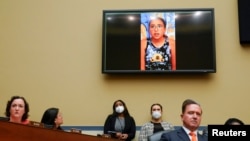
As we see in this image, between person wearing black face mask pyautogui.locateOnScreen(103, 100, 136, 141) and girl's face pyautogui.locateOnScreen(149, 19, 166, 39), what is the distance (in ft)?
3.89

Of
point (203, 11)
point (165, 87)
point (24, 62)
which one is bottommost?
point (165, 87)

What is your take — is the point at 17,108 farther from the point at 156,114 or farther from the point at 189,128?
the point at 156,114

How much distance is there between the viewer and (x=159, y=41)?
19.1ft

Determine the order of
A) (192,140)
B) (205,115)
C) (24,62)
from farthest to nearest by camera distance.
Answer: (24,62), (205,115), (192,140)

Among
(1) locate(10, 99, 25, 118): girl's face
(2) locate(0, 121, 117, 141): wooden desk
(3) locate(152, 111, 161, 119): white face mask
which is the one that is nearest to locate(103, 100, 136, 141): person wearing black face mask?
(3) locate(152, 111, 161, 119): white face mask

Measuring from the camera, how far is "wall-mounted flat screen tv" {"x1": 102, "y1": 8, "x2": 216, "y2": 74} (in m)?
5.70

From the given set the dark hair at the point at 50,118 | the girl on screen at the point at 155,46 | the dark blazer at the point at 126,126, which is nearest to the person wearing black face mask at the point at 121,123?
the dark blazer at the point at 126,126

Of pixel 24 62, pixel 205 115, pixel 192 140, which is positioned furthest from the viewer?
pixel 24 62

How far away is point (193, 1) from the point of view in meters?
5.98

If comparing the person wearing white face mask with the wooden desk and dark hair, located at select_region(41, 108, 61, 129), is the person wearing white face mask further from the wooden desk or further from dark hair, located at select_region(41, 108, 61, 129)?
the wooden desk

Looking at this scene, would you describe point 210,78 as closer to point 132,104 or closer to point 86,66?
point 132,104

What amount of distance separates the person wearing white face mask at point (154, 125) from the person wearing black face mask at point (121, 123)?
172 millimetres

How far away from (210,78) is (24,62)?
9.68 ft

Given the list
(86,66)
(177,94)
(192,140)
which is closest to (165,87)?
(177,94)
